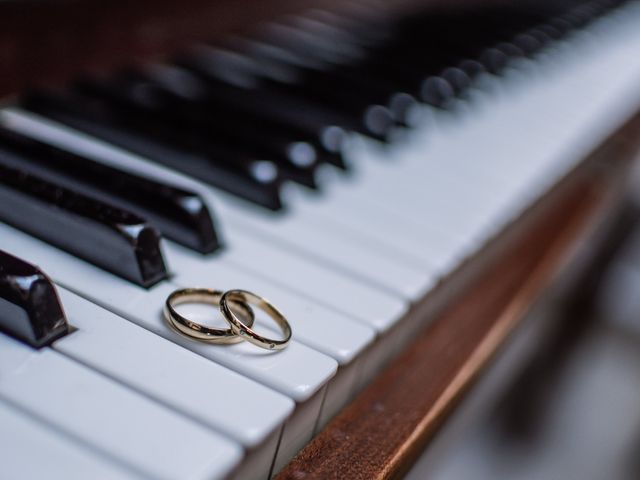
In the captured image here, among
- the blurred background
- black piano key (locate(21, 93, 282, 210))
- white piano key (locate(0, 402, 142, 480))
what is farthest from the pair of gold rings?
the blurred background

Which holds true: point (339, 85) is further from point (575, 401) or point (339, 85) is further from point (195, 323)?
point (575, 401)


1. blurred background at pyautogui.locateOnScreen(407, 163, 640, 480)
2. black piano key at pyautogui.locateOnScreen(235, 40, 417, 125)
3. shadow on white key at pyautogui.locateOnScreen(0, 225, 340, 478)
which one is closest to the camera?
shadow on white key at pyautogui.locateOnScreen(0, 225, 340, 478)

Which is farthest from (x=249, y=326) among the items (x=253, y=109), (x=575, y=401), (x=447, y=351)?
(x=575, y=401)

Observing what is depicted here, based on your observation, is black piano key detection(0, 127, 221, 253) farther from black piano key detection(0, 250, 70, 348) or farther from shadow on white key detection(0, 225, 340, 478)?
black piano key detection(0, 250, 70, 348)

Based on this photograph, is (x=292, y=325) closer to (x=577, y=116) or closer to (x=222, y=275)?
(x=222, y=275)

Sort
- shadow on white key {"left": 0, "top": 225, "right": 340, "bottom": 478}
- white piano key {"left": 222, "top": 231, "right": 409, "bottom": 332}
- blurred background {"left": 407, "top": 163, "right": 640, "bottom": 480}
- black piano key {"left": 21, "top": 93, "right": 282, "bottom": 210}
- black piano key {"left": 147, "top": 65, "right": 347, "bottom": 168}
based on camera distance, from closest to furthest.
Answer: shadow on white key {"left": 0, "top": 225, "right": 340, "bottom": 478} → white piano key {"left": 222, "top": 231, "right": 409, "bottom": 332} → black piano key {"left": 21, "top": 93, "right": 282, "bottom": 210} → black piano key {"left": 147, "top": 65, "right": 347, "bottom": 168} → blurred background {"left": 407, "top": 163, "right": 640, "bottom": 480}

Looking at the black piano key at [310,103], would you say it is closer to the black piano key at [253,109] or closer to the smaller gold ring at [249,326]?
the black piano key at [253,109]

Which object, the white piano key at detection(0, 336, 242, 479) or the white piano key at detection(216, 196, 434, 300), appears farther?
the white piano key at detection(216, 196, 434, 300)

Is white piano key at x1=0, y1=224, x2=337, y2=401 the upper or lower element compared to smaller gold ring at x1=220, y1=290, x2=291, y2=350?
lower
